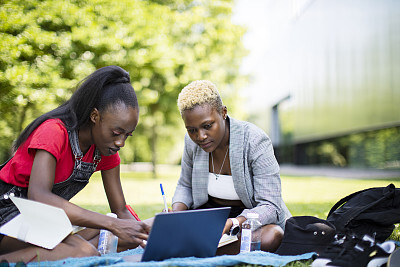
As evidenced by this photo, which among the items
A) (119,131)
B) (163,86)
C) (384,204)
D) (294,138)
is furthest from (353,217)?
(294,138)

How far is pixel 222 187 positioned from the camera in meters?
3.65

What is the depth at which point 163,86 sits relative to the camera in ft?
56.3

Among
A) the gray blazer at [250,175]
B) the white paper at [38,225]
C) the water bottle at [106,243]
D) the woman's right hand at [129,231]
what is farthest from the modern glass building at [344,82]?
the white paper at [38,225]

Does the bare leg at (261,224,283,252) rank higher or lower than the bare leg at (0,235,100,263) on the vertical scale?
lower

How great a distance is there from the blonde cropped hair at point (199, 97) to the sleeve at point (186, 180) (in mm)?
572

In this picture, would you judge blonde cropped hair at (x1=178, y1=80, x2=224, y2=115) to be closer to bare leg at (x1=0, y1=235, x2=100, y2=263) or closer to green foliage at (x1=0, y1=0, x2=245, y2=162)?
bare leg at (x1=0, y1=235, x2=100, y2=263)

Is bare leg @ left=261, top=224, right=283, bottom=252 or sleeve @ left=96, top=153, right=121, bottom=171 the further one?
sleeve @ left=96, top=153, right=121, bottom=171

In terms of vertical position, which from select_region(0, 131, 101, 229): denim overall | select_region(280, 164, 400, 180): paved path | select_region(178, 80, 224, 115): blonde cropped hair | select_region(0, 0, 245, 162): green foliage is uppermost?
select_region(0, 0, 245, 162): green foliage

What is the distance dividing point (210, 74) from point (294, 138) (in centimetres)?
888

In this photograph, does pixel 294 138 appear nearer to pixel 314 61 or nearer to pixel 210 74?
pixel 314 61

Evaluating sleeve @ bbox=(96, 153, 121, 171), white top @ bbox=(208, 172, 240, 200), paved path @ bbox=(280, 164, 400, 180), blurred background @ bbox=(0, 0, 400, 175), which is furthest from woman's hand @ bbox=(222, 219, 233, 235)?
paved path @ bbox=(280, 164, 400, 180)

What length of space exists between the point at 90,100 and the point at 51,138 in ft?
1.24

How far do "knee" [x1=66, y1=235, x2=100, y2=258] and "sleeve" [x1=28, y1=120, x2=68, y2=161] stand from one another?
1.74 feet

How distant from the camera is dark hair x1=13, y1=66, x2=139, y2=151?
290cm
